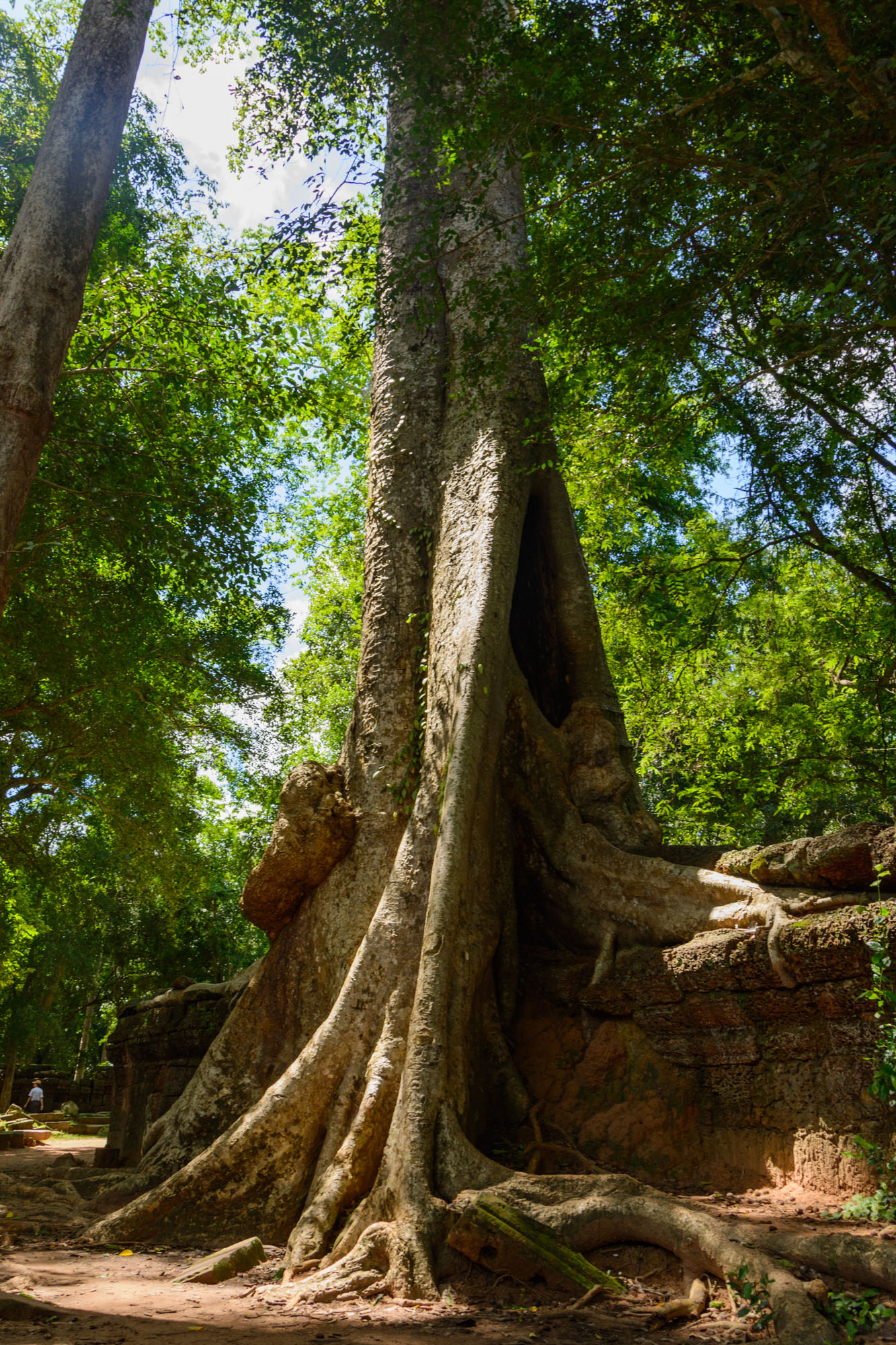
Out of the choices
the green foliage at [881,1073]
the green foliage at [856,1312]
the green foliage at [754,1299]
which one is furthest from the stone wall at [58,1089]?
the green foliage at [856,1312]

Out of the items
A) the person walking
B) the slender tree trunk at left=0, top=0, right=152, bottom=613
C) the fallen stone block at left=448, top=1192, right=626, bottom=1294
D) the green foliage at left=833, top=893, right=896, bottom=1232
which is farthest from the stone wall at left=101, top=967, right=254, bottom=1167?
the person walking

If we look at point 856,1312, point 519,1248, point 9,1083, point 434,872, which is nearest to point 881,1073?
point 856,1312

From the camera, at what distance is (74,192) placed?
14.8ft

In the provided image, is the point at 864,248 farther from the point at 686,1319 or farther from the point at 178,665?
the point at 178,665

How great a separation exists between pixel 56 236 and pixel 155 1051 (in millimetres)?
5955

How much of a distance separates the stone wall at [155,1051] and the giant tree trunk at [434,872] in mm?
1352

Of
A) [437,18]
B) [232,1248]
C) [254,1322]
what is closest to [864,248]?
[437,18]

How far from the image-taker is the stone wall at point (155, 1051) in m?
6.90

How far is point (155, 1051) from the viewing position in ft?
24.0

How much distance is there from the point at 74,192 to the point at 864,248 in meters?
3.68

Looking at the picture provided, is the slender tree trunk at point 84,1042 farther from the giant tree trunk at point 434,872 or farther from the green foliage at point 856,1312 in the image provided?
the green foliage at point 856,1312

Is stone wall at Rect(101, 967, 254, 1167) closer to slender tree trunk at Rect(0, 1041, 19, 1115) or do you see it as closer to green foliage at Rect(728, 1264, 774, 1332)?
green foliage at Rect(728, 1264, 774, 1332)

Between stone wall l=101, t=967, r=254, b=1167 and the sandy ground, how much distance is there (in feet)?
9.18

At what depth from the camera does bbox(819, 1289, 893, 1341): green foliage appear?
95.2 inches
